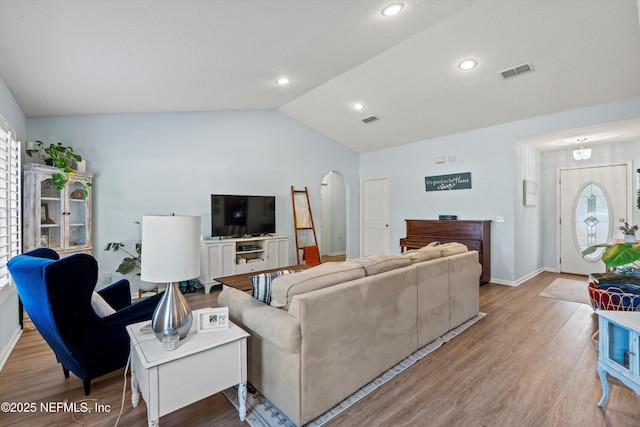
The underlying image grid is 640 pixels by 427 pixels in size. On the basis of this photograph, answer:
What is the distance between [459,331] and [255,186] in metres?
3.98

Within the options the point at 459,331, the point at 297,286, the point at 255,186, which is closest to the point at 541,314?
the point at 459,331

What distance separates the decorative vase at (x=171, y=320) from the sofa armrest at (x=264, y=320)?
38 cm

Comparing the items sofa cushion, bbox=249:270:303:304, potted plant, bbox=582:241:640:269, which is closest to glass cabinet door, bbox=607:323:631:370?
potted plant, bbox=582:241:640:269

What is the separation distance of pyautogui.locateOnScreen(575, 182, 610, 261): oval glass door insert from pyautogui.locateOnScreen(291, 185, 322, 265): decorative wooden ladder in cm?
485

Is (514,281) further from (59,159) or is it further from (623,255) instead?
(59,159)

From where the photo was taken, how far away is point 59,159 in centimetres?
349

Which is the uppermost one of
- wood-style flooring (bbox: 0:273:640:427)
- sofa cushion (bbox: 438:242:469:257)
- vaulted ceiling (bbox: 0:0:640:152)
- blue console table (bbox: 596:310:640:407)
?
vaulted ceiling (bbox: 0:0:640:152)

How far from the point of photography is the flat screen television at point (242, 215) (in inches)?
194

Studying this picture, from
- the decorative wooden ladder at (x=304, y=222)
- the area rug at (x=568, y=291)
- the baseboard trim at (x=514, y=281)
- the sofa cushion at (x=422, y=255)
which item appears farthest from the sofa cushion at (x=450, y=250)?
the decorative wooden ladder at (x=304, y=222)

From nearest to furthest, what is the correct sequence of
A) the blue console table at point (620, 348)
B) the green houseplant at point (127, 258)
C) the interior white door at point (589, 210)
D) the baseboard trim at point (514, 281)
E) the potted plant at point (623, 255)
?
the blue console table at point (620, 348), the potted plant at point (623, 255), the green houseplant at point (127, 258), the baseboard trim at point (514, 281), the interior white door at point (589, 210)

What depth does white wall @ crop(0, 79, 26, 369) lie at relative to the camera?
8.25ft

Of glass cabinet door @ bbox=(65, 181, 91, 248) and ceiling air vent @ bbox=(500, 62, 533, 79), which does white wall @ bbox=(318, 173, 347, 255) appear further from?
glass cabinet door @ bbox=(65, 181, 91, 248)

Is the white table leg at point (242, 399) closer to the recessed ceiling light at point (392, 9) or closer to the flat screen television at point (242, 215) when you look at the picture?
the recessed ceiling light at point (392, 9)

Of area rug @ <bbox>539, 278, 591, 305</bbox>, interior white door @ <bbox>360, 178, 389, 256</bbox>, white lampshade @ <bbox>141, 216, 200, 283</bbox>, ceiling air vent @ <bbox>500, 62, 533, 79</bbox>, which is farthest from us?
interior white door @ <bbox>360, 178, 389, 256</bbox>
